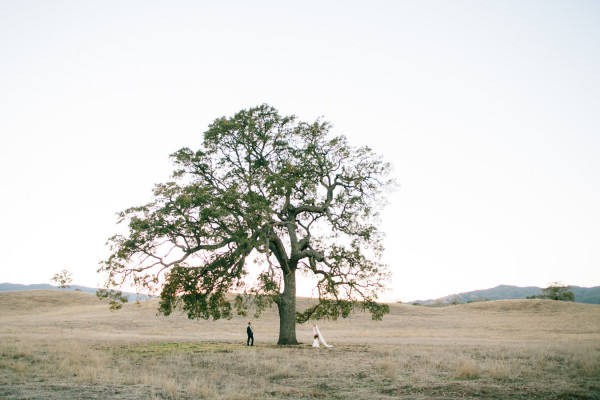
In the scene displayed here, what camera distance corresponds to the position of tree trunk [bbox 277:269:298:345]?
76.7 ft

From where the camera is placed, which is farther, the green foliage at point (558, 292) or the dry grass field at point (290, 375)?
the green foliage at point (558, 292)

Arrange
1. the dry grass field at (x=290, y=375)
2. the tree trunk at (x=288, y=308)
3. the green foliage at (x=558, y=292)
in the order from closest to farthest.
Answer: the dry grass field at (x=290, y=375) < the tree trunk at (x=288, y=308) < the green foliage at (x=558, y=292)

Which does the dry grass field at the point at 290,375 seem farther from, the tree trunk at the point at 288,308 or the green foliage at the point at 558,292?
the green foliage at the point at 558,292

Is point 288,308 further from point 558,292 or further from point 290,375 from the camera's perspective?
point 558,292

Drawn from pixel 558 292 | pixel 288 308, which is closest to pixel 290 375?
pixel 288 308

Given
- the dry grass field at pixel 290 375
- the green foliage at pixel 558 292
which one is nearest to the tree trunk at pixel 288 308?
the dry grass field at pixel 290 375

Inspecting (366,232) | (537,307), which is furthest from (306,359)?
(537,307)

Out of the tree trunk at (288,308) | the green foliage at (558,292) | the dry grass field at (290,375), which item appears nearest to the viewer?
the dry grass field at (290,375)

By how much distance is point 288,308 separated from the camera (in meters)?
23.4

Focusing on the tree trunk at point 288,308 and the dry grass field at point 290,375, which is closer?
the dry grass field at point 290,375

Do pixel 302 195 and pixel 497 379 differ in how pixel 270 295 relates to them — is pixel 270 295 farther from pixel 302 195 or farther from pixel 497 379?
pixel 497 379

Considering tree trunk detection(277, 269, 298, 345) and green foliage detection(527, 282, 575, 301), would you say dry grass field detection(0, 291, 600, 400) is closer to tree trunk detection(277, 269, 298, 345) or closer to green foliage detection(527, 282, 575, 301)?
tree trunk detection(277, 269, 298, 345)

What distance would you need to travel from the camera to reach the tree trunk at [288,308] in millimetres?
23391

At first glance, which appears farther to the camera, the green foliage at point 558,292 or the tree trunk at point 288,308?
the green foliage at point 558,292
